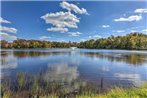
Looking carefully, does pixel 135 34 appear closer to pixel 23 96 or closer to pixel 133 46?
pixel 133 46

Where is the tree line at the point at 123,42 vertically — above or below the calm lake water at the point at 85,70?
above

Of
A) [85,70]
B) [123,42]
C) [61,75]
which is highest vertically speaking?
[123,42]

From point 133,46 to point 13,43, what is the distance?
5430 cm

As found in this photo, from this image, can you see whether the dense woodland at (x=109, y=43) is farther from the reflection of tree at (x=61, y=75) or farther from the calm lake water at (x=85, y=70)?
the reflection of tree at (x=61, y=75)

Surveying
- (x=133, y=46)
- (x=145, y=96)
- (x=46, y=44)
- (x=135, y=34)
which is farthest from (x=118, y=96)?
(x=46, y=44)

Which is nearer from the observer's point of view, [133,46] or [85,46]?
[133,46]

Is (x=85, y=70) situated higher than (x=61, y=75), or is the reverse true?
(x=61, y=75)

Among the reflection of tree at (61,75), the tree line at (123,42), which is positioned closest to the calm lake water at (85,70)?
the reflection of tree at (61,75)

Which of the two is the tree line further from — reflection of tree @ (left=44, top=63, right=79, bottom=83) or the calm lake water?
reflection of tree @ (left=44, top=63, right=79, bottom=83)

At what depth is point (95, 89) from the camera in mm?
10922

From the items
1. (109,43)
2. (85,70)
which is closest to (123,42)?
(109,43)

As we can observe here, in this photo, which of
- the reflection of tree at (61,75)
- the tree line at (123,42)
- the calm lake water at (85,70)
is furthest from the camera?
the tree line at (123,42)

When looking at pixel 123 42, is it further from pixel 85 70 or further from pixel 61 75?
pixel 61 75

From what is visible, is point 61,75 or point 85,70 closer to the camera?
point 61,75
